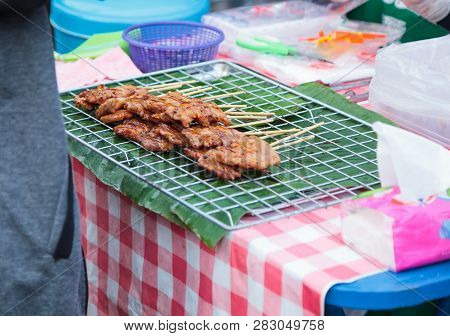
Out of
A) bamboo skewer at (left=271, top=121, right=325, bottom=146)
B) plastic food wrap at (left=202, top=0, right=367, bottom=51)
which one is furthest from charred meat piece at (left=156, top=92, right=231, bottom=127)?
plastic food wrap at (left=202, top=0, right=367, bottom=51)

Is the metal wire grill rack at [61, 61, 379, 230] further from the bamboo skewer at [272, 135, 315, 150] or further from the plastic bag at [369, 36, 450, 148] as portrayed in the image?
the plastic bag at [369, 36, 450, 148]

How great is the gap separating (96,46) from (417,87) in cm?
169

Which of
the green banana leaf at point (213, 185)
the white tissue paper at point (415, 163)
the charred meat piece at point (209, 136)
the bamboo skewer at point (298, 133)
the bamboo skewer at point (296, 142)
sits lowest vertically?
the green banana leaf at point (213, 185)

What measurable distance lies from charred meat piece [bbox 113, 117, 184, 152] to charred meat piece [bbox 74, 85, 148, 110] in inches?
6.7

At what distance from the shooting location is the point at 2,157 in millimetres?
1904

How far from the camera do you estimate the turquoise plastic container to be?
4.14m

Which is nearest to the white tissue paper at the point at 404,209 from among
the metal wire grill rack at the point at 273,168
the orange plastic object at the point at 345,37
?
the metal wire grill rack at the point at 273,168

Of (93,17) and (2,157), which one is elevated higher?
(2,157)

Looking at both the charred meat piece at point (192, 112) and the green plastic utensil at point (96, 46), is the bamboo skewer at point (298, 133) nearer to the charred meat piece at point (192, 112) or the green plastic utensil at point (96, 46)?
the charred meat piece at point (192, 112)

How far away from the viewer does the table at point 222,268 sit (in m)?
1.88

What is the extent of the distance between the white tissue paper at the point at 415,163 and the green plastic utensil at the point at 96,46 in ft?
6.88

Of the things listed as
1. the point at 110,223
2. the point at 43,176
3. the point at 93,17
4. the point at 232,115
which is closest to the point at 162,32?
the point at 93,17

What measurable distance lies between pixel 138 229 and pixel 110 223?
200 mm

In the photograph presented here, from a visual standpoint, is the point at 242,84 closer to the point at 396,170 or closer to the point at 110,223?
the point at 110,223
